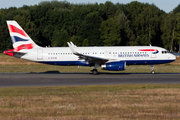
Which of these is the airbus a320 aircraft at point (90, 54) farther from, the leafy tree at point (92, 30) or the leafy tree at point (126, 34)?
the leafy tree at point (92, 30)

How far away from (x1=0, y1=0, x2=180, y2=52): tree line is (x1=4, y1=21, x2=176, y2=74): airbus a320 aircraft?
62032mm

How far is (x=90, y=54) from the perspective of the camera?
32844 millimetres

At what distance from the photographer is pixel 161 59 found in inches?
1286

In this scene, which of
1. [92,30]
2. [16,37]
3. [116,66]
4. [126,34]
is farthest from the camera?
[92,30]

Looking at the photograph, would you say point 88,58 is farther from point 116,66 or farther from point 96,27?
point 96,27

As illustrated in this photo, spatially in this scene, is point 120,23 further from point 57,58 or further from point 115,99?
point 115,99

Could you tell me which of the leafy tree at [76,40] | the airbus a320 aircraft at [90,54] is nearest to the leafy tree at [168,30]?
the leafy tree at [76,40]

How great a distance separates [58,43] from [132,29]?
28154 mm

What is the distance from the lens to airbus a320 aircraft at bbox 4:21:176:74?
32125 mm

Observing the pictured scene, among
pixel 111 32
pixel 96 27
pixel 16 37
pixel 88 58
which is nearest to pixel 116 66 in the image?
pixel 88 58

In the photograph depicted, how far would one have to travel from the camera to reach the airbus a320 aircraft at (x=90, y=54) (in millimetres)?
32125

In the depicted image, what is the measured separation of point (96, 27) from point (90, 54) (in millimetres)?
70722

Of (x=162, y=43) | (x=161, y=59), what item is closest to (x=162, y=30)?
(x=162, y=43)

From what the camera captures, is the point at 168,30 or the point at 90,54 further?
the point at 168,30
